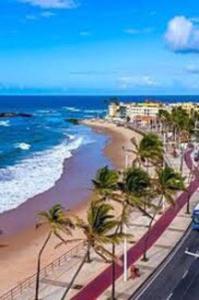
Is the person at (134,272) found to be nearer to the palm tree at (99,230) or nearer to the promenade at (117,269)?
the promenade at (117,269)

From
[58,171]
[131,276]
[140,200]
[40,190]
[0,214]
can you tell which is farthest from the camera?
[58,171]

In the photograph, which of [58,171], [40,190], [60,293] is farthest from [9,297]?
[58,171]

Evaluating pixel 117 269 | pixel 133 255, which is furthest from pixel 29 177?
pixel 117 269

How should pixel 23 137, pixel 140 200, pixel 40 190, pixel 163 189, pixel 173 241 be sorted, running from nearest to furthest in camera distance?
pixel 140 200 < pixel 163 189 < pixel 173 241 < pixel 40 190 < pixel 23 137

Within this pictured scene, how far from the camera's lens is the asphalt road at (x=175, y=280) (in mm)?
39062

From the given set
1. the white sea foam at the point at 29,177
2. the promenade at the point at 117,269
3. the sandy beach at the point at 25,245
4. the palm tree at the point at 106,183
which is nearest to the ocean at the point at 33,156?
the white sea foam at the point at 29,177

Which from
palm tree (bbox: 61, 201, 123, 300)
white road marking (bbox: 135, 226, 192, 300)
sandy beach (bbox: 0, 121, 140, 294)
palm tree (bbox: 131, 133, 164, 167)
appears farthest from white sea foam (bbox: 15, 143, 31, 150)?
palm tree (bbox: 61, 201, 123, 300)

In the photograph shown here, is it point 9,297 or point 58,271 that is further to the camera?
point 58,271

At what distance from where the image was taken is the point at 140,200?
3853 centimetres

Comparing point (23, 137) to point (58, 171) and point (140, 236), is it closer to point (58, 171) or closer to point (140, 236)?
point (58, 171)

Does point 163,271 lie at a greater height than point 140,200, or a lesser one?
lesser

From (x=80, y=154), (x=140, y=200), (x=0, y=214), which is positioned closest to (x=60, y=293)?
(x=140, y=200)

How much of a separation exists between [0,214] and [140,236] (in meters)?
16.7

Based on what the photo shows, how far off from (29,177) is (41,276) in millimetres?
43908
